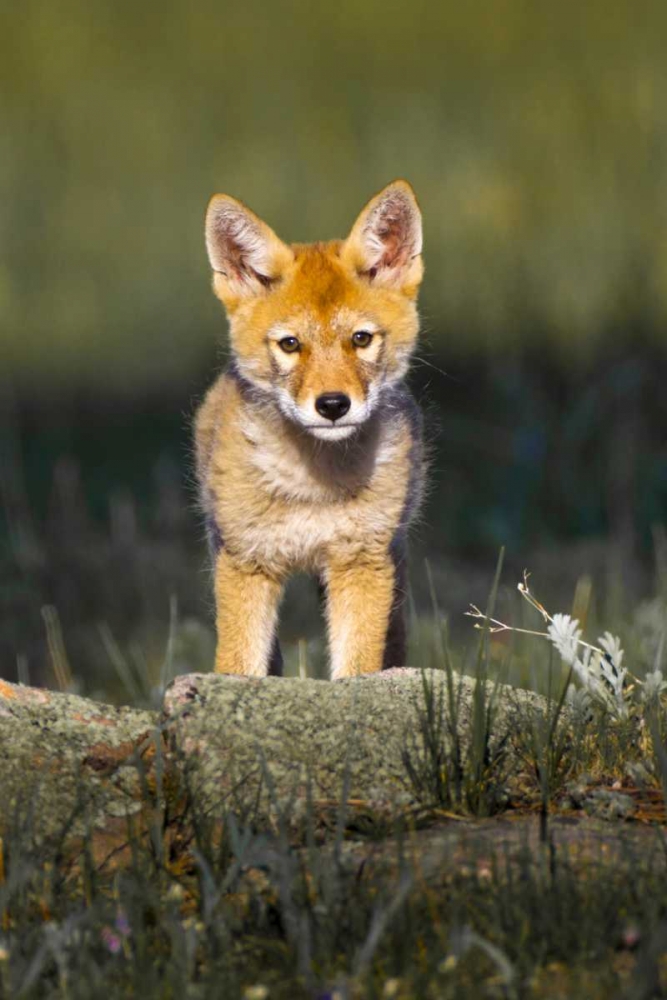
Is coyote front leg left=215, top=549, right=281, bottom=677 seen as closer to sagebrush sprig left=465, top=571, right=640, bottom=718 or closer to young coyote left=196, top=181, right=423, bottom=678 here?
young coyote left=196, top=181, right=423, bottom=678

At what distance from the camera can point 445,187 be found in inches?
375

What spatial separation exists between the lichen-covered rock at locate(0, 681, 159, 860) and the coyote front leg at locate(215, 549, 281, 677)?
1224 millimetres

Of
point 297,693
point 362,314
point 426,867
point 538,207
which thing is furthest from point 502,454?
point 426,867

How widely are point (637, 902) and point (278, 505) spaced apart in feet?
7.70

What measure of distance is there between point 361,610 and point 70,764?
165cm

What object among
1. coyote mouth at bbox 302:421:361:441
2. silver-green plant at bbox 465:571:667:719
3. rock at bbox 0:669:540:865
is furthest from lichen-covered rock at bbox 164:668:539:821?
coyote mouth at bbox 302:421:361:441

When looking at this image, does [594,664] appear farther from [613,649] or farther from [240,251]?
[240,251]

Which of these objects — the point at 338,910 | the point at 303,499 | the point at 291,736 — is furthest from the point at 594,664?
the point at 303,499

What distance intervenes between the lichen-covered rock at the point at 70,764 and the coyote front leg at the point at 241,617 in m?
1.22

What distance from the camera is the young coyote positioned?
14.9ft

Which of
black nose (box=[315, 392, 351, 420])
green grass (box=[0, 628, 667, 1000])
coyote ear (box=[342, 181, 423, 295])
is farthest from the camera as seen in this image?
coyote ear (box=[342, 181, 423, 295])

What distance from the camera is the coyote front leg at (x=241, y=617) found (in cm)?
463

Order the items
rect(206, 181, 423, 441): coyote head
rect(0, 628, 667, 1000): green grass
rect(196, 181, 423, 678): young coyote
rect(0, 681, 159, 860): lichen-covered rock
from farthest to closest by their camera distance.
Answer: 1. rect(196, 181, 423, 678): young coyote
2. rect(206, 181, 423, 441): coyote head
3. rect(0, 681, 159, 860): lichen-covered rock
4. rect(0, 628, 667, 1000): green grass

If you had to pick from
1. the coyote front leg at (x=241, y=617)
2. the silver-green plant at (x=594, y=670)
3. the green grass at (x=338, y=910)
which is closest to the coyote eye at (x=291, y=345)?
the coyote front leg at (x=241, y=617)
